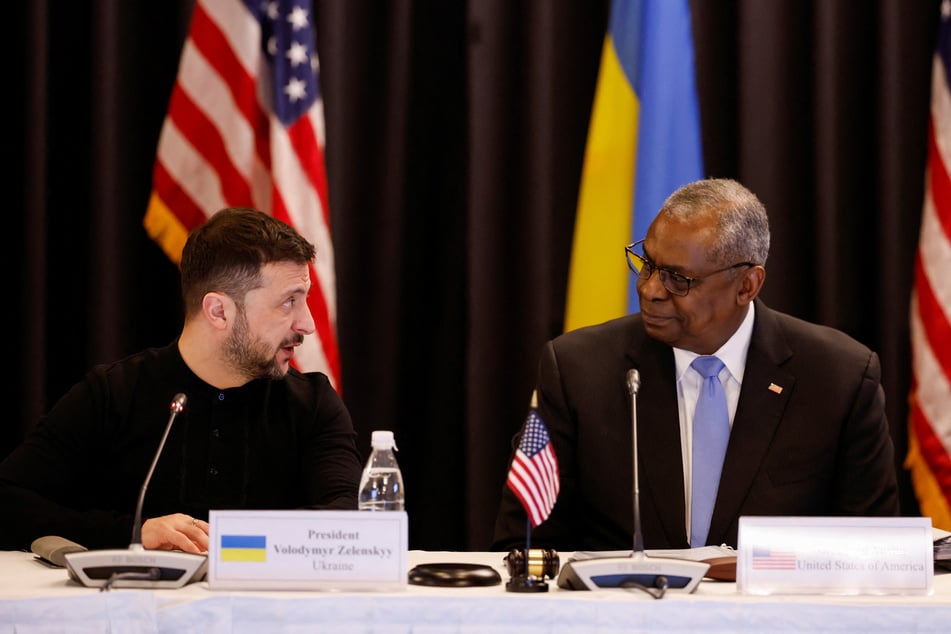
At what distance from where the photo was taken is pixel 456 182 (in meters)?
4.45

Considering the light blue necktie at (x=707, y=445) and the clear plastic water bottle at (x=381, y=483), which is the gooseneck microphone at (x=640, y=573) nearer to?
the clear plastic water bottle at (x=381, y=483)

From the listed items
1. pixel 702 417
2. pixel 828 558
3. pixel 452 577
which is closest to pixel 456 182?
pixel 702 417

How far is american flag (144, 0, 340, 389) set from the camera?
4.02 m

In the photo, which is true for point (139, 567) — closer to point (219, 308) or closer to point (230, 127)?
point (219, 308)

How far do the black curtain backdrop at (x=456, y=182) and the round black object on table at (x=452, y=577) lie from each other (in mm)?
2189

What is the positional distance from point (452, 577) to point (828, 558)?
62cm

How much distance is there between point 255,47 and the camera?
4.05m

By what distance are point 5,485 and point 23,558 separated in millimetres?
315

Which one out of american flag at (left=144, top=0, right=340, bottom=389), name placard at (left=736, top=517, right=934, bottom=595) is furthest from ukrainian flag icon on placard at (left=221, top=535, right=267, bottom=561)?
american flag at (left=144, top=0, right=340, bottom=389)

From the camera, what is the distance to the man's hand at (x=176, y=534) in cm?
228

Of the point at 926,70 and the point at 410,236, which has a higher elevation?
the point at 926,70

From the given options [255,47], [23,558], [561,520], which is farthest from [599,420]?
[255,47]

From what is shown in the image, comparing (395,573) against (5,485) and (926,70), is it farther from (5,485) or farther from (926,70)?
(926,70)

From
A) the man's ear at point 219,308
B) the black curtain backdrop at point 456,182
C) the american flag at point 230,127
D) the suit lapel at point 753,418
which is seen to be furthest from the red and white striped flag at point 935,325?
the man's ear at point 219,308
